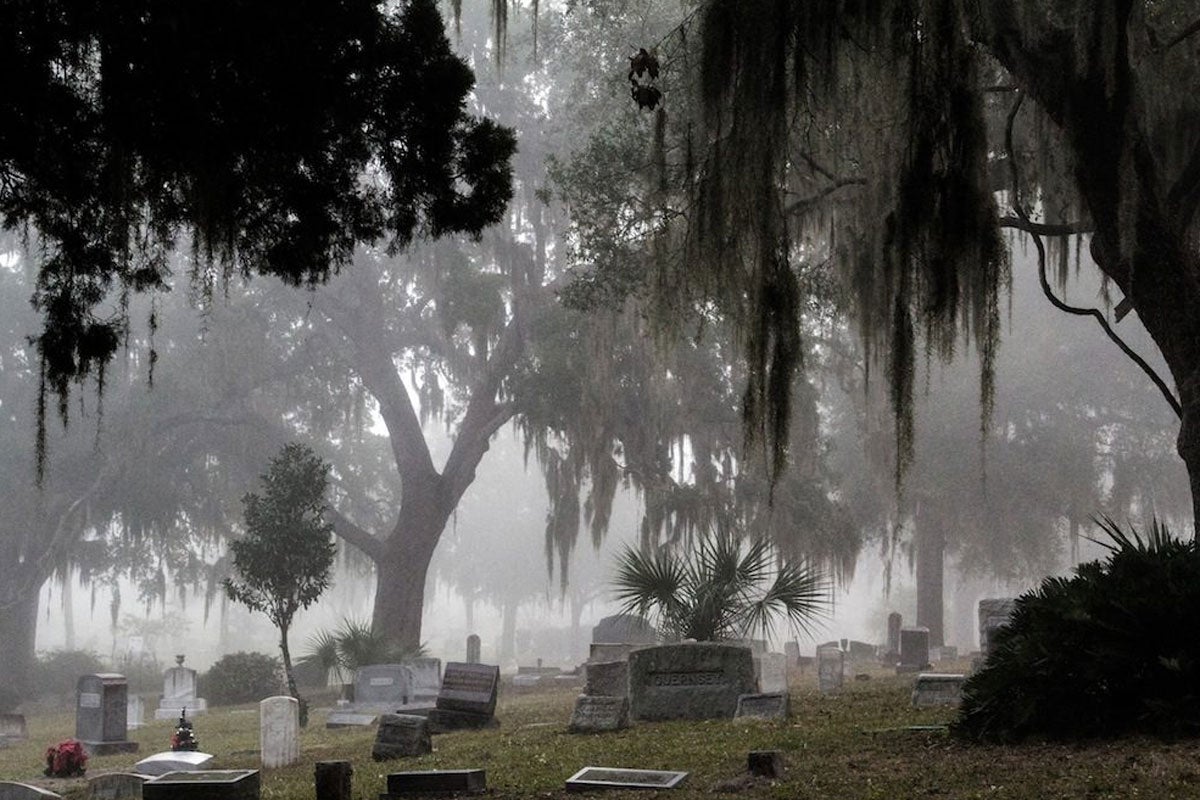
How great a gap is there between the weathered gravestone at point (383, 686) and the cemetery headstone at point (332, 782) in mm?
12136

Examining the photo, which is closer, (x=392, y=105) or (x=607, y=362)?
(x=392, y=105)

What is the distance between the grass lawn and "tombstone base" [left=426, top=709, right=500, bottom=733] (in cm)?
34

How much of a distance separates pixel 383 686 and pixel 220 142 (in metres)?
15.5

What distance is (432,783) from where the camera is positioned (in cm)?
840

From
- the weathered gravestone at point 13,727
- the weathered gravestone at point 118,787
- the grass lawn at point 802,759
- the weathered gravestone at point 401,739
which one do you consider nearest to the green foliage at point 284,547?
the grass lawn at point 802,759

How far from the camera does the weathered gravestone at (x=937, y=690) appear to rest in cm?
1198

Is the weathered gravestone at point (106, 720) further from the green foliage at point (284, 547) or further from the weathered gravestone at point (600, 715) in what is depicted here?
the weathered gravestone at point (600, 715)

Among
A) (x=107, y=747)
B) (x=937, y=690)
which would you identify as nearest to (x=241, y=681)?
(x=107, y=747)

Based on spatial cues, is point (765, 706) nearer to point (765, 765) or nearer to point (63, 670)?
point (765, 765)

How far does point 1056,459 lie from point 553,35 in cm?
1658

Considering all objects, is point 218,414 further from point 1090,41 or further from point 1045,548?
point 1090,41

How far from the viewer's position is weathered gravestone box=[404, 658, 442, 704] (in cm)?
2150

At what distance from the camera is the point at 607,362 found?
2272 cm

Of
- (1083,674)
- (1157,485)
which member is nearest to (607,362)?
(1083,674)
